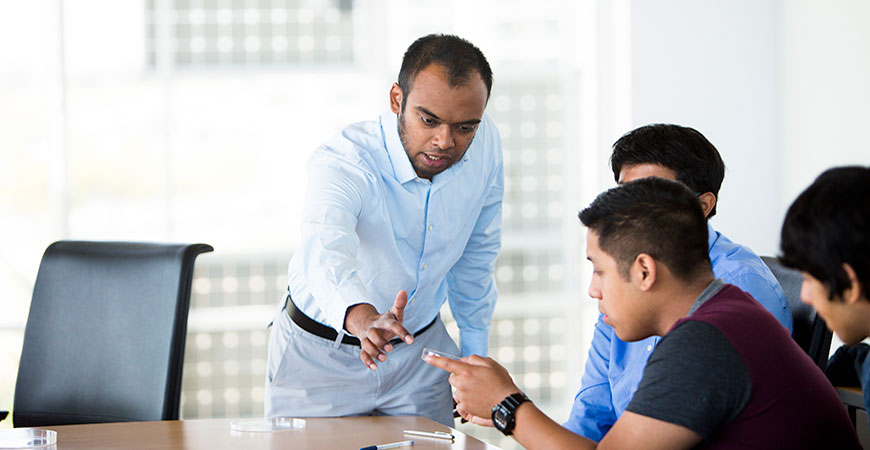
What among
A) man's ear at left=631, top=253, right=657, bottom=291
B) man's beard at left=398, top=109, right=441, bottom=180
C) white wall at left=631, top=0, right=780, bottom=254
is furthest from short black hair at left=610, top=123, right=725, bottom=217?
white wall at left=631, top=0, right=780, bottom=254

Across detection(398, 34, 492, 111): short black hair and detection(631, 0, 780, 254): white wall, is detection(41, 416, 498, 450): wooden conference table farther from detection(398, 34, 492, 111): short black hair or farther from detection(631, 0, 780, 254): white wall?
detection(631, 0, 780, 254): white wall

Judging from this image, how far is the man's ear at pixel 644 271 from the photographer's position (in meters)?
1.44

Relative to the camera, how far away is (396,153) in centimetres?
224

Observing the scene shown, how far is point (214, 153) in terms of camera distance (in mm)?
3709

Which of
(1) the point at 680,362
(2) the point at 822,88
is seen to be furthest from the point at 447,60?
(2) the point at 822,88

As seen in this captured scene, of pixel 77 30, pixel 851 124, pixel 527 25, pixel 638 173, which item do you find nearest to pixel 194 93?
pixel 77 30

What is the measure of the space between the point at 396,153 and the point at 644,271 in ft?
3.10

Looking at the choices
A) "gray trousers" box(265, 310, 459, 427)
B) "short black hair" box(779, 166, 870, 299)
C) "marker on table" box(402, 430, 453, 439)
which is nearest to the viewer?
"short black hair" box(779, 166, 870, 299)

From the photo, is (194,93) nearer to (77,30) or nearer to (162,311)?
(77,30)

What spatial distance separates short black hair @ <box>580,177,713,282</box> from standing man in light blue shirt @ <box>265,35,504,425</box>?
0.64 m

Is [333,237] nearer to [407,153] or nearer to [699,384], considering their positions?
[407,153]

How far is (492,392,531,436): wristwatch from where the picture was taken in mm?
1504

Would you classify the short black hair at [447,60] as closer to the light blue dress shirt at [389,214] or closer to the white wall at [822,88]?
the light blue dress shirt at [389,214]

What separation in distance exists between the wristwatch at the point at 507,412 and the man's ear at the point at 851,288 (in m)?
0.55
